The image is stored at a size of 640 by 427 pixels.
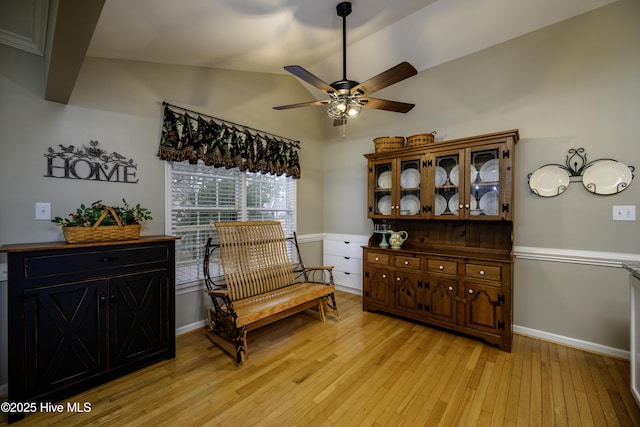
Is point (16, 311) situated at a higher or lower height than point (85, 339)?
higher

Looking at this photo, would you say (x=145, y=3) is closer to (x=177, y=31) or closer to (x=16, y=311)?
(x=177, y=31)

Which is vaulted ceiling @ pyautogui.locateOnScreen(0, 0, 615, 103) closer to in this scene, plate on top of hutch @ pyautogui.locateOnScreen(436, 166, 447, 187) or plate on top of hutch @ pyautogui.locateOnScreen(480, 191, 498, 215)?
plate on top of hutch @ pyautogui.locateOnScreen(436, 166, 447, 187)

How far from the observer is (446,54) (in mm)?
3139

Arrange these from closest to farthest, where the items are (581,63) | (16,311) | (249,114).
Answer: (16,311) → (581,63) → (249,114)

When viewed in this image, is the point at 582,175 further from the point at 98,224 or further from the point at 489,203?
the point at 98,224

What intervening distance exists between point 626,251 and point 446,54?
2687 millimetres

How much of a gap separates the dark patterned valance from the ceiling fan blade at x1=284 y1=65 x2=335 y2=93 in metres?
1.36

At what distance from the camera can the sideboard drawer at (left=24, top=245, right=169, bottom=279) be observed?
5.64 ft

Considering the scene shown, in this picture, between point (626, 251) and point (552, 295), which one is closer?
point (626, 251)

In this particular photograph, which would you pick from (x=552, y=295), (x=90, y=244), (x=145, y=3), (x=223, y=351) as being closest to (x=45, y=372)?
(x=90, y=244)

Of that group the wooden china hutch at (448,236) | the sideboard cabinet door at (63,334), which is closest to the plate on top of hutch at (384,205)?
the wooden china hutch at (448,236)

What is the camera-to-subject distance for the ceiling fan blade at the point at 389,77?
1874mm

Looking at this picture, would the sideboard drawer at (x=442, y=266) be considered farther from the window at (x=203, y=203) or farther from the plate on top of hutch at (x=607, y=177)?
the window at (x=203, y=203)

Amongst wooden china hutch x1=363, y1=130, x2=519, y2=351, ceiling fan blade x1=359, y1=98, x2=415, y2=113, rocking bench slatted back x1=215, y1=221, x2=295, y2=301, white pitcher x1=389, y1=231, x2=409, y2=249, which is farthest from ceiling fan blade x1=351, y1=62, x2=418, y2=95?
rocking bench slatted back x1=215, y1=221, x2=295, y2=301
